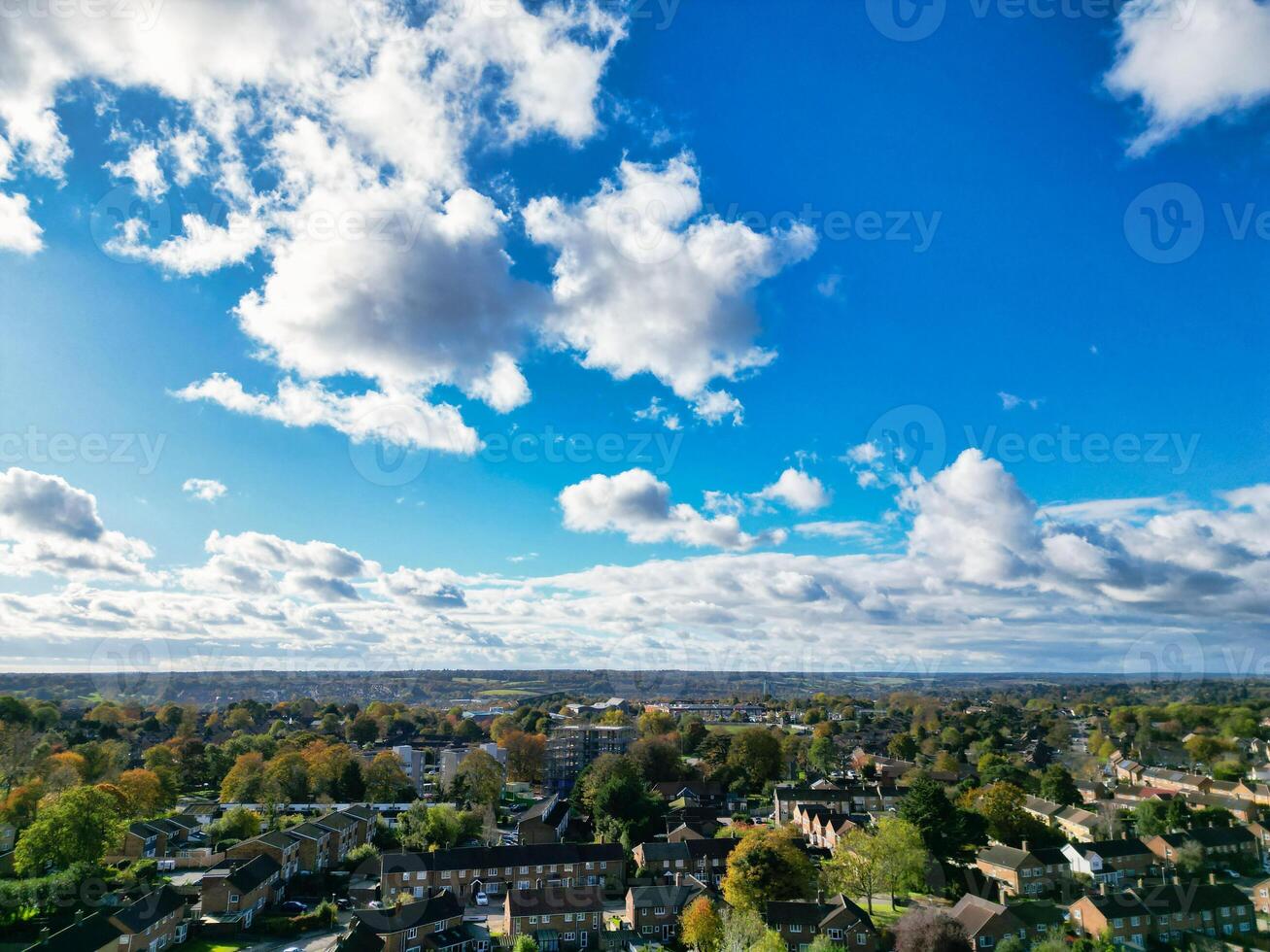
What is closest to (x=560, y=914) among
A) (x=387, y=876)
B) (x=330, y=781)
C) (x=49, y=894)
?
(x=387, y=876)

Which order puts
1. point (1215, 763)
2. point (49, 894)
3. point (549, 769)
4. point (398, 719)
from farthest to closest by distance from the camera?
point (398, 719), point (549, 769), point (1215, 763), point (49, 894)

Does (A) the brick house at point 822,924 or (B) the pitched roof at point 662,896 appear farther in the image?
(B) the pitched roof at point 662,896

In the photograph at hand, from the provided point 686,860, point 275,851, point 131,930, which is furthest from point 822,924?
point 275,851

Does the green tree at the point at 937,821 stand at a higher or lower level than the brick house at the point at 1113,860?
higher

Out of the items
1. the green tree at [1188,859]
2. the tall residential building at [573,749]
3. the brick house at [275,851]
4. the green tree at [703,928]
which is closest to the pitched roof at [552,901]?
the green tree at [703,928]

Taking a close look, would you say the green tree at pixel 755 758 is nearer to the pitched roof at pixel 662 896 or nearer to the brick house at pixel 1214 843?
the brick house at pixel 1214 843

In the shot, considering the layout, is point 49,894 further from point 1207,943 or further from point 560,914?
point 1207,943

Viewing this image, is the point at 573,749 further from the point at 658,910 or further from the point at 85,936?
the point at 85,936
